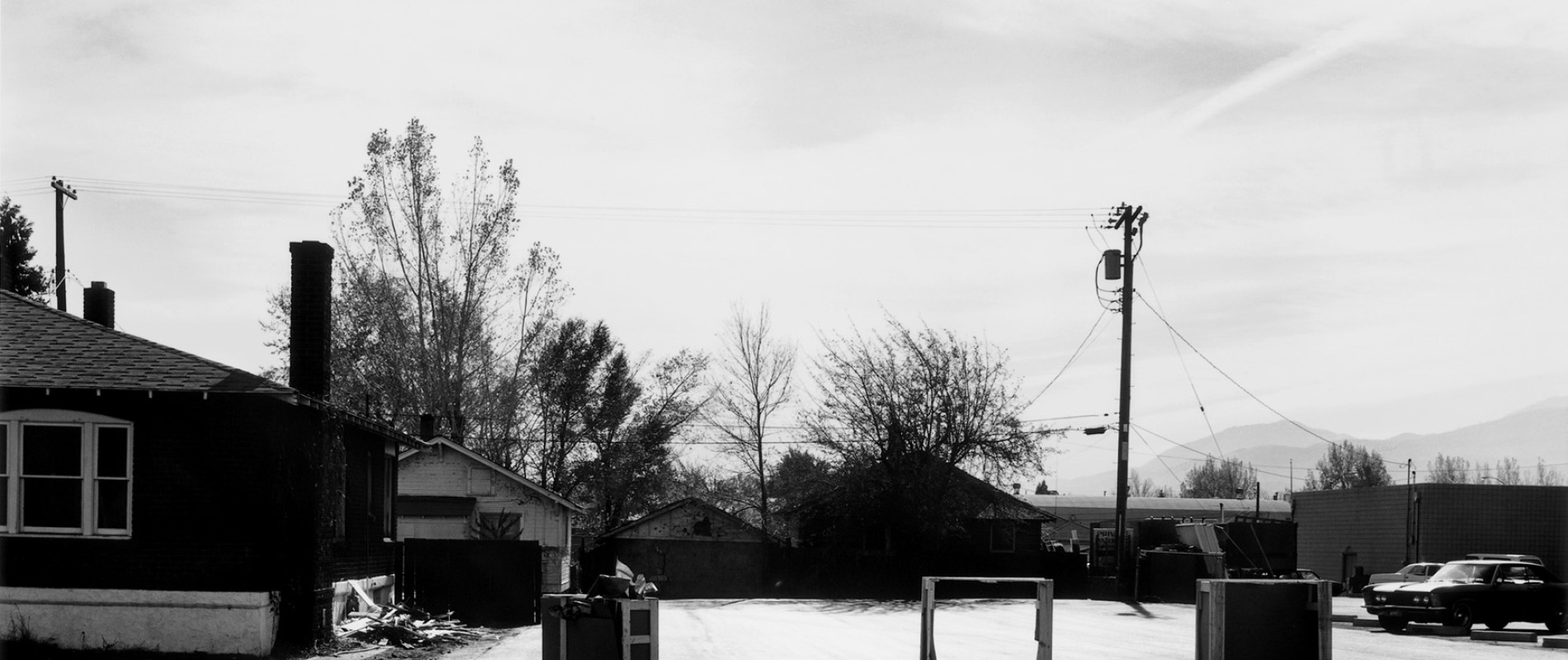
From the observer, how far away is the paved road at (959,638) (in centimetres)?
2127

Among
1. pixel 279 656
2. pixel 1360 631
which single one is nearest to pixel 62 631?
pixel 279 656

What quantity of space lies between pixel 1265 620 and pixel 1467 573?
19.4 m

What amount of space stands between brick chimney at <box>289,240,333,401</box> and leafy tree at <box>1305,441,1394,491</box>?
4781 inches

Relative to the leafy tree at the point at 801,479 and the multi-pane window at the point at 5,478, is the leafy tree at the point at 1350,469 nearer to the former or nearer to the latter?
the leafy tree at the point at 801,479

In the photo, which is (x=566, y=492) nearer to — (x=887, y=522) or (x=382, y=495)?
(x=887, y=522)

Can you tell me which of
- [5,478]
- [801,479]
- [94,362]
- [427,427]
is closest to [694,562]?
[801,479]

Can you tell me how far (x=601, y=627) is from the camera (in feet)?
38.9

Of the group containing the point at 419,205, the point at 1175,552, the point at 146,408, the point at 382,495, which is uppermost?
the point at 419,205

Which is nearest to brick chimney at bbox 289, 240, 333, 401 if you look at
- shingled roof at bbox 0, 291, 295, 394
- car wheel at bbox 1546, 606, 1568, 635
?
shingled roof at bbox 0, 291, 295, 394

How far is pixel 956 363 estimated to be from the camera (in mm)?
50344

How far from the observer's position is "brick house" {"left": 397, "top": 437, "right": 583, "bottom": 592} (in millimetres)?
41594

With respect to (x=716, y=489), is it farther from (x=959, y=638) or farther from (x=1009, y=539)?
(x=959, y=638)

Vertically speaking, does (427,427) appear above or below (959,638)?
above

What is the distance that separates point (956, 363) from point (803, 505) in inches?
281
